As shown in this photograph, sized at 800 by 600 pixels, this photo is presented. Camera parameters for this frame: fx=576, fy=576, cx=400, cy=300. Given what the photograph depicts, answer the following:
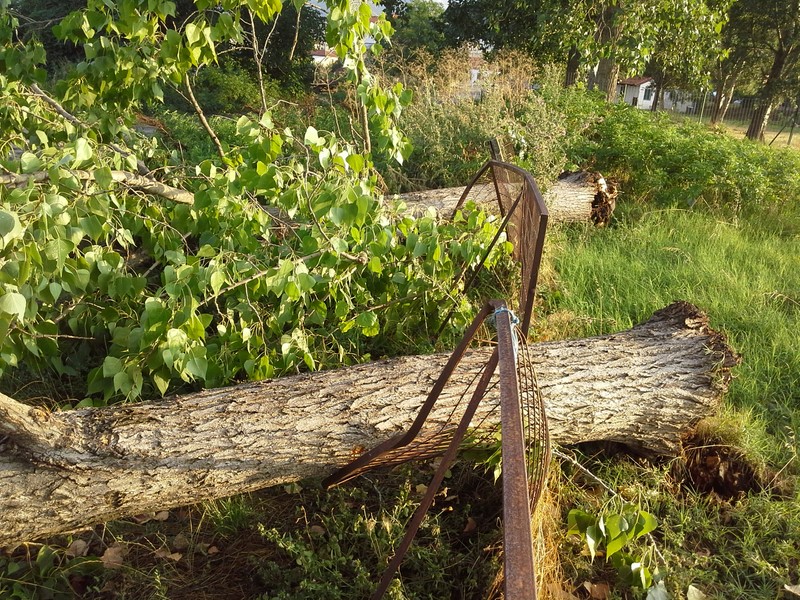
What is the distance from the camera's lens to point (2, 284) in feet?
5.27

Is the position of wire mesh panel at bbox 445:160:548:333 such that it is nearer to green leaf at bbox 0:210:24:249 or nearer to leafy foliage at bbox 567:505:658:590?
leafy foliage at bbox 567:505:658:590

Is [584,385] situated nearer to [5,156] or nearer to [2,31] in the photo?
[5,156]

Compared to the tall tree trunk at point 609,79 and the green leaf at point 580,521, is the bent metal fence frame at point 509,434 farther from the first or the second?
the tall tree trunk at point 609,79

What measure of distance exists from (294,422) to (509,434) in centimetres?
131

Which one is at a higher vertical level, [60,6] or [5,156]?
[60,6]

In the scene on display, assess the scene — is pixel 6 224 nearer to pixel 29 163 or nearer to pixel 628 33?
pixel 29 163

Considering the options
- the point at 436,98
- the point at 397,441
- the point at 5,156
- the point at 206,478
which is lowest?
the point at 206,478

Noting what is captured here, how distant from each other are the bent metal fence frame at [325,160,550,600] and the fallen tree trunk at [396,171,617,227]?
1.62 meters

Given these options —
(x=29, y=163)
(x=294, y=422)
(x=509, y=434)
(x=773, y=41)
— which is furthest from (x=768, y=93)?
(x=509, y=434)

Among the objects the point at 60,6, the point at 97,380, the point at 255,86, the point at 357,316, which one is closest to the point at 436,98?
the point at 357,316

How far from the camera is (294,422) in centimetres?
220

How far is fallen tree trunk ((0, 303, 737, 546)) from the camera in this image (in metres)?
1.90

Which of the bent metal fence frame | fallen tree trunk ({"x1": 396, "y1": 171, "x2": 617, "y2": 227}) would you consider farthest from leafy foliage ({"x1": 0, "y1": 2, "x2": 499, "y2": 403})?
fallen tree trunk ({"x1": 396, "y1": 171, "x2": 617, "y2": 227})

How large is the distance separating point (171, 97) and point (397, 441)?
43.9ft
